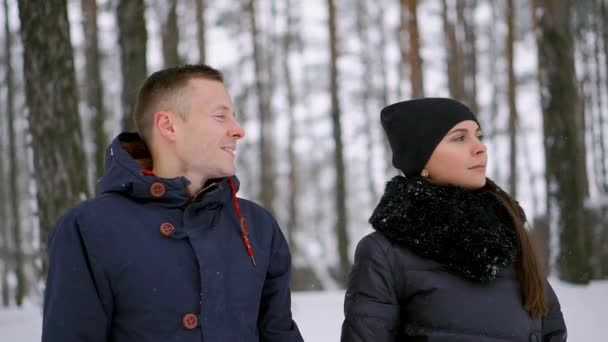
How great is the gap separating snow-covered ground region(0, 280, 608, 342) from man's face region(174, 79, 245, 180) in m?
3.20

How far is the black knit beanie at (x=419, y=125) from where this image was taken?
2.70 metres

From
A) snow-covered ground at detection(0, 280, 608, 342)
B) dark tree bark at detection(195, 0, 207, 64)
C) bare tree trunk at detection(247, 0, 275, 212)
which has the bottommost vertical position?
snow-covered ground at detection(0, 280, 608, 342)

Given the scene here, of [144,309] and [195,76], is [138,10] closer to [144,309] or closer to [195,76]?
[195,76]

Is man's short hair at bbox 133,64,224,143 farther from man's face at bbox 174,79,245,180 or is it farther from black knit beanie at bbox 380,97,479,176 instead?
black knit beanie at bbox 380,97,479,176

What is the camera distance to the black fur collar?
2492 millimetres

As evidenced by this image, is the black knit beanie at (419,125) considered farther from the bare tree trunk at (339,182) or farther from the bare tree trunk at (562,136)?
the bare tree trunk at (339,182)

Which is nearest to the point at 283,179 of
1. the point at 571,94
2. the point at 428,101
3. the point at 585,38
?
the point at 585,38

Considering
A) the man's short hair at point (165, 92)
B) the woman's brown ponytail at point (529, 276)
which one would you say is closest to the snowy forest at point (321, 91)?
the man's short hair at point (165, 92)

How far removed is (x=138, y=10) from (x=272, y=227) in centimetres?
534

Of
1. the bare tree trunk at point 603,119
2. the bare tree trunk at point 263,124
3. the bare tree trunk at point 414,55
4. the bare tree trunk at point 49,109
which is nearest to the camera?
the bare tree trunk at point 49,109

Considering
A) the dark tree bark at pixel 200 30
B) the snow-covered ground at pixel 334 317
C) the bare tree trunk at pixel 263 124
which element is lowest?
the snow-covered ground at pixel 334 317

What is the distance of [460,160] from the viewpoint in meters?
2.68

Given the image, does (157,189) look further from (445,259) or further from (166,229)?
(445,259)

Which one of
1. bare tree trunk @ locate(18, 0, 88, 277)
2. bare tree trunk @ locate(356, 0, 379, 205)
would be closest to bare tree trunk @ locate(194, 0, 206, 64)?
bare tree trunk @ locate(356, 0, 379, 205)
